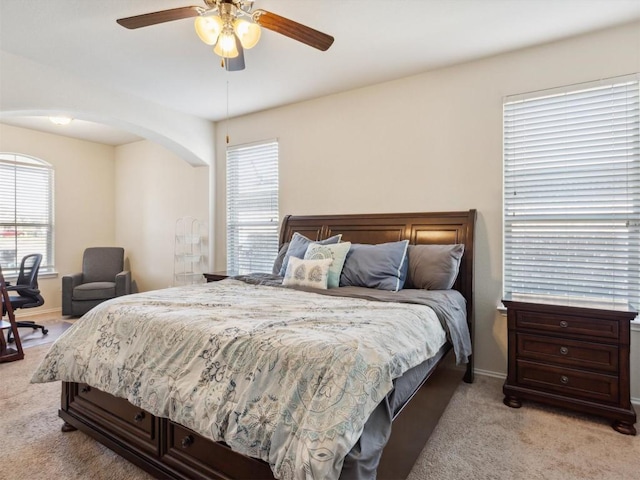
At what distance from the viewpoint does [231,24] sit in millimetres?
1994

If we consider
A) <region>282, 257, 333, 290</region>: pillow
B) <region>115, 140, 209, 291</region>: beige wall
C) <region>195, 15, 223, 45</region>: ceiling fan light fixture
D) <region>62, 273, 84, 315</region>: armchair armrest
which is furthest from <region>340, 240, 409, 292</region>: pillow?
<region>62, 273, 84, 315</region>: armchair armrest

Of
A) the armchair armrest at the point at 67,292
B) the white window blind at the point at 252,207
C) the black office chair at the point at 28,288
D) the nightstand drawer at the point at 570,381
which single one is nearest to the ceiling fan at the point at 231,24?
the white window blind at the point at 252,207

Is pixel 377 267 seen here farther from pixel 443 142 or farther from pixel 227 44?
pixel 227 44

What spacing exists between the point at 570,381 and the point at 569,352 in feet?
0.64

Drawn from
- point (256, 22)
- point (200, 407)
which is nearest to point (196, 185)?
point (256, 22)

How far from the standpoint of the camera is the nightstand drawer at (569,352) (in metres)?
2.20

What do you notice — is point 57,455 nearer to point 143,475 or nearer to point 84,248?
point 143,475

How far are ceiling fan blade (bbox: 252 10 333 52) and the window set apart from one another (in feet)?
16.5

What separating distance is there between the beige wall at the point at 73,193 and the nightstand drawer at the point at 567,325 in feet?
20.7

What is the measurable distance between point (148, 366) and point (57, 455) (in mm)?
871

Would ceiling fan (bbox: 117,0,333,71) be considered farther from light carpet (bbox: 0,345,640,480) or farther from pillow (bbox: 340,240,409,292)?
light carpet (bbox: 0,345,640,480)

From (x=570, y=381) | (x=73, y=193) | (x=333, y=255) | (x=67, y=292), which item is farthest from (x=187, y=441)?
(x=73, y=193)

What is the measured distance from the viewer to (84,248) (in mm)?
5766

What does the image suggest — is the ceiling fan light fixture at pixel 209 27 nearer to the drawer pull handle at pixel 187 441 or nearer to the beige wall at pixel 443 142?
the beige wall at pixel 443 142
